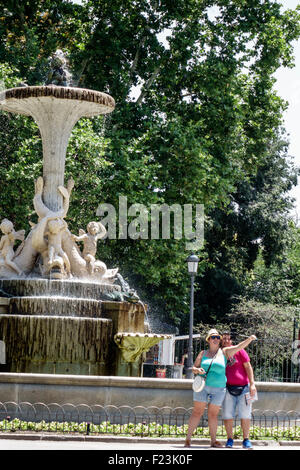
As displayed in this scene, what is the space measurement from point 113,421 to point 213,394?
206cm

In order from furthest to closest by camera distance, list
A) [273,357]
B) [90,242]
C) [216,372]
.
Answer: [273,357]
[90,242]
[216,372]

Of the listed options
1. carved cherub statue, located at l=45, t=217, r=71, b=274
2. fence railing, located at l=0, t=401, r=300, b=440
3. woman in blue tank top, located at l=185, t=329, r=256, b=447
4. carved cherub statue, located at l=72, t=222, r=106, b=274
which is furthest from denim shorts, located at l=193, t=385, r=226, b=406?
carved cherub statue, located at l=72, t=222, r=106, b=274

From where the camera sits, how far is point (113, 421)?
12500 mm

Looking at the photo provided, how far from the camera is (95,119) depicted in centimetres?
2967

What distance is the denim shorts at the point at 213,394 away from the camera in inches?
433

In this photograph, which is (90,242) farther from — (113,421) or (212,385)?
(212,385)

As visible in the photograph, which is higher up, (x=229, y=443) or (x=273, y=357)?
(x=273, y=357)

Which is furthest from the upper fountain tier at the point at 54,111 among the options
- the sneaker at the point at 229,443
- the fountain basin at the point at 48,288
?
the sneaker at the point at 229,443

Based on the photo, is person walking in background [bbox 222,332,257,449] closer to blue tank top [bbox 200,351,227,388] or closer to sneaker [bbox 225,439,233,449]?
sneaker [bbox 225,439,233,449]

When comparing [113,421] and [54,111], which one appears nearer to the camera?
[113,421]

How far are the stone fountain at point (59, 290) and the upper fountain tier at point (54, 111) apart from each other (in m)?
0.02

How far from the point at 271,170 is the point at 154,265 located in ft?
43.8

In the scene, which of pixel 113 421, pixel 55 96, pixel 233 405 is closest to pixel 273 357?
pixel 55 96

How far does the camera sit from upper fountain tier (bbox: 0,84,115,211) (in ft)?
57.0
